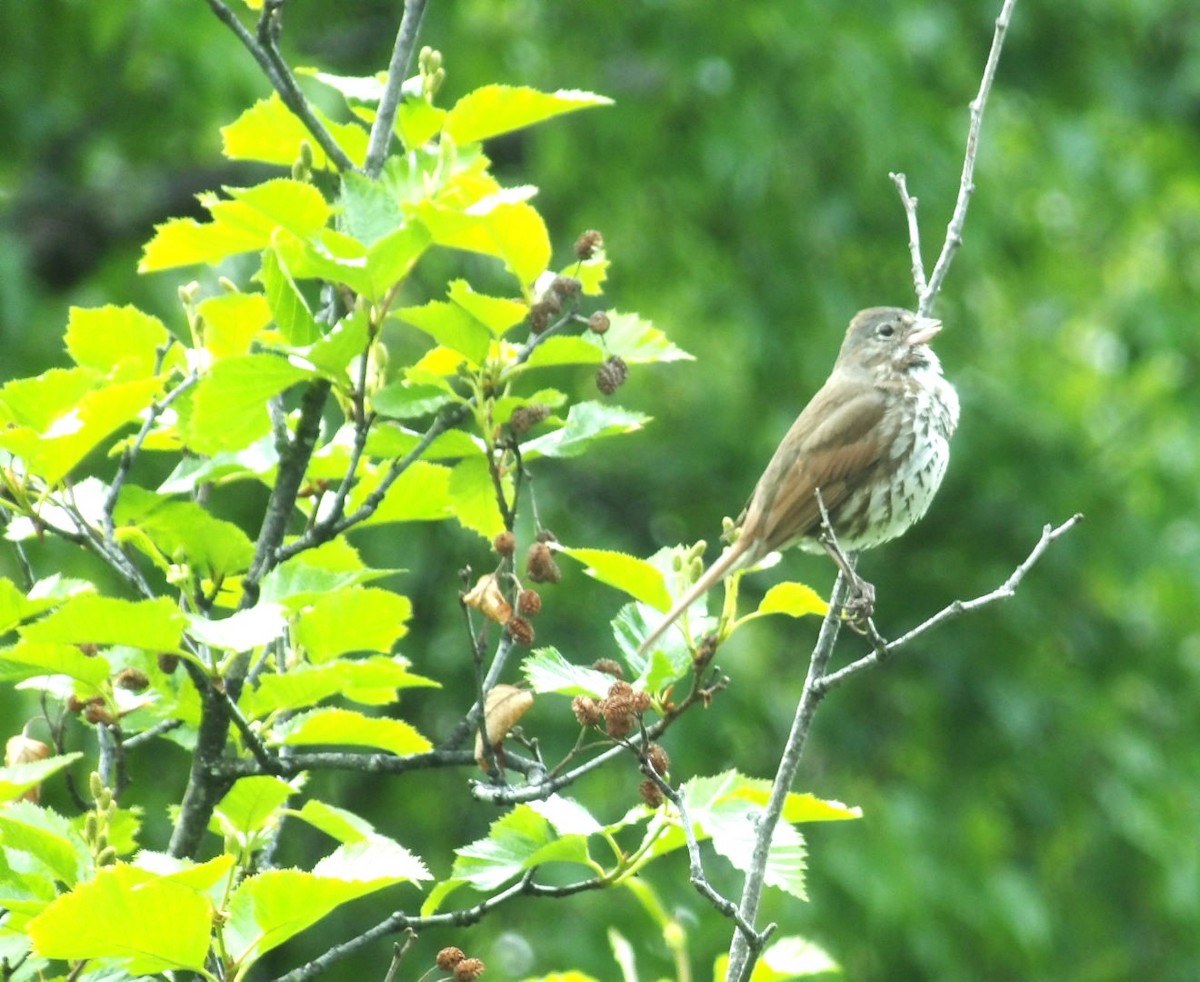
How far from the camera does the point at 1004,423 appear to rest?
376 inches

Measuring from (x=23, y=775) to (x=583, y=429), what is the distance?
97cm

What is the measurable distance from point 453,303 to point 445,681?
621cm

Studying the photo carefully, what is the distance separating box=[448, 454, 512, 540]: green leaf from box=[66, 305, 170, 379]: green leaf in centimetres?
50

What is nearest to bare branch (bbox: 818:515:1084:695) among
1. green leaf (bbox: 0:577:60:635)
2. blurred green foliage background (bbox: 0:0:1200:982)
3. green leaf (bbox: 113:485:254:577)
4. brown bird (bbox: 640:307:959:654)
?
green leaf (bbox: 113:485:254:577)

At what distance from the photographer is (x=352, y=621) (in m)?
2.75

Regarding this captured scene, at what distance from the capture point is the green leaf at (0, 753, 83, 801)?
8.16 ft

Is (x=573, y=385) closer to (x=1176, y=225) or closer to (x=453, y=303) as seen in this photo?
(x=1176, y=225)

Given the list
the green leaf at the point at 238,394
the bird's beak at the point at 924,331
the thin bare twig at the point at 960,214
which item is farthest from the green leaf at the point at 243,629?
the bird's beak at the point at 924,331

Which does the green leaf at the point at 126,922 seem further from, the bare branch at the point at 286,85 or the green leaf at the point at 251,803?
the bare branch at the point at 286,85

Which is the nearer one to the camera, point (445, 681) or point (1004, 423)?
point (445, 681)

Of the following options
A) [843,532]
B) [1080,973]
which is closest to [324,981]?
[1080,973]

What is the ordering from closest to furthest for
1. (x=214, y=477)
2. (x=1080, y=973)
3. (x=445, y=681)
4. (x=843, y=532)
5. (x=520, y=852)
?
(x=520, y=852)
(x=214, y=477)
(x=843, y=532)
(x=445, y=681)
(x=1080, y=973)

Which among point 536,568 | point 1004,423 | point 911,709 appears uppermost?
point 536,568

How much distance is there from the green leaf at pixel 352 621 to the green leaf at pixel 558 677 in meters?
0.20
